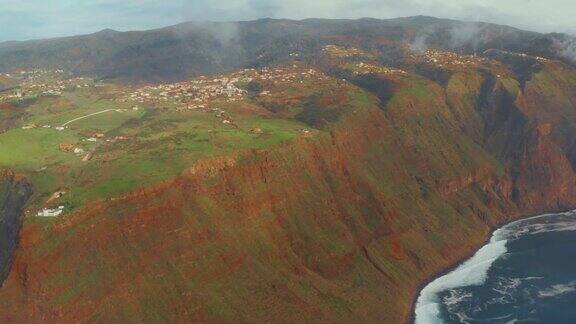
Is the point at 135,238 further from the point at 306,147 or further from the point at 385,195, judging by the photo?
the point at 385,195

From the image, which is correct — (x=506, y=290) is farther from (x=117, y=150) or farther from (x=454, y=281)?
(x=117, y=150)

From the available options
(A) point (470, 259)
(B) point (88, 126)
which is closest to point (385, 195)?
(A) point (470, 259)

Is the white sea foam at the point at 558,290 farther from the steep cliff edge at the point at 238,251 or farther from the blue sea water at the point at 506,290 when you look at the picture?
the steep cliff edge at the point at 238,251

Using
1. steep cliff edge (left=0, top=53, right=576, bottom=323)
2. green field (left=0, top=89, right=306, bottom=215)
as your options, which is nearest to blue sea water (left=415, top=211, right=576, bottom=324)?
steep cliff edge (left=0, top=53, right=576, bottom=323)

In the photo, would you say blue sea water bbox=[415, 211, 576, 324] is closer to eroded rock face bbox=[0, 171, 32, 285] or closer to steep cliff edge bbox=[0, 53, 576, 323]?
steep cliff edge bbox=[0, 53, 576, 323]

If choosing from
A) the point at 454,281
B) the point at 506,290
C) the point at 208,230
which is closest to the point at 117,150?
the point at 208,230

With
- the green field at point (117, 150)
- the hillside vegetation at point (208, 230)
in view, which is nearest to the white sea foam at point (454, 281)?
the hillside vegetation at point (208, 230)
